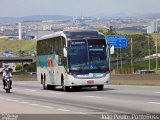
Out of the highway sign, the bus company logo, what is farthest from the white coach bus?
the highway sign

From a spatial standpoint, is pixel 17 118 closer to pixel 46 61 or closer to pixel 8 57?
pixel 46 61

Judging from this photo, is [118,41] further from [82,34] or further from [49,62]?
[82,34]

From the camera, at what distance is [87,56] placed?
3319cm

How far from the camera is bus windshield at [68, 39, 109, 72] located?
109 ft

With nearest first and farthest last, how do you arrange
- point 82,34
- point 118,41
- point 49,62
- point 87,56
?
point 87,56
point 82,34
point 49,62
point 118,41

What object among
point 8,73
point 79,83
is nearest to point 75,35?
point 79,83

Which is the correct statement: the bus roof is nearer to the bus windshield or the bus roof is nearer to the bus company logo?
the bus windshield

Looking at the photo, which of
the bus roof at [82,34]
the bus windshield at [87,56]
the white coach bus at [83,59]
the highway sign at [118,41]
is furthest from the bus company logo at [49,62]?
the highway sign at [118,41]

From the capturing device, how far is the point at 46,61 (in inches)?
1549

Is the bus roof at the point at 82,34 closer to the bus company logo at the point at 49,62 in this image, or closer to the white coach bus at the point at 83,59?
the white coach bus at the point at 83,59

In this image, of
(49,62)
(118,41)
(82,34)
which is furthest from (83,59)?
(118,41)

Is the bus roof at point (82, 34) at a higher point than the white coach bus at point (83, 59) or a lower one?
higher

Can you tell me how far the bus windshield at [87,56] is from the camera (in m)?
33.1

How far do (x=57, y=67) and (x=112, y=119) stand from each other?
66.6 ft
